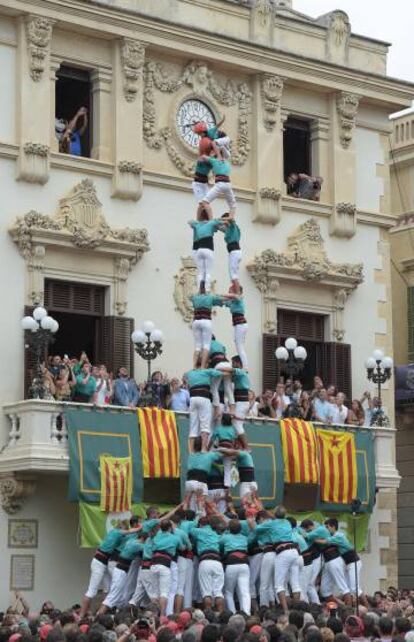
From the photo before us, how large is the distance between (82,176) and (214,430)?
8.16 m

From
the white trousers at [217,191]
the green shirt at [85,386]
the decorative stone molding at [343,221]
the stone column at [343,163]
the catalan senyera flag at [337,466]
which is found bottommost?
the catalan senyera flag at [337,466]

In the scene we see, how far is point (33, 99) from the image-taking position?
32594 millimetres

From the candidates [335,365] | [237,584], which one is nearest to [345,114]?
[335,365]

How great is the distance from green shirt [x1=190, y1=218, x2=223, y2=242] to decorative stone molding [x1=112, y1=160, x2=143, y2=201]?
636 centimetres

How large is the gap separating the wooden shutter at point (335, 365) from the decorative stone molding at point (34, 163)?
7.75m

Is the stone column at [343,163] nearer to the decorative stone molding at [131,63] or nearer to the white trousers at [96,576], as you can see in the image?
the decorative stone molding at [131,63]

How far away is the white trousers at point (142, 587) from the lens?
25641 mm

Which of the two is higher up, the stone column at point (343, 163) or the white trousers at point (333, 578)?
the stone column at point (343, 163)

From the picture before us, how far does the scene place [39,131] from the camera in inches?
1284

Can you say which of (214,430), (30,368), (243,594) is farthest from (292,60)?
Result: (243,594)

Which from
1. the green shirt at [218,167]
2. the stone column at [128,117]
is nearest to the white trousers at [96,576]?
the green shirt at [218,167]

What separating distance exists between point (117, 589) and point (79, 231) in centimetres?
891

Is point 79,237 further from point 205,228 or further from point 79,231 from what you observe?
point 205,228

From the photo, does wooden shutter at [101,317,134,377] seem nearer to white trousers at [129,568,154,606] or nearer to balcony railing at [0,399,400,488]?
balcony railing at [0,399,400,488]
